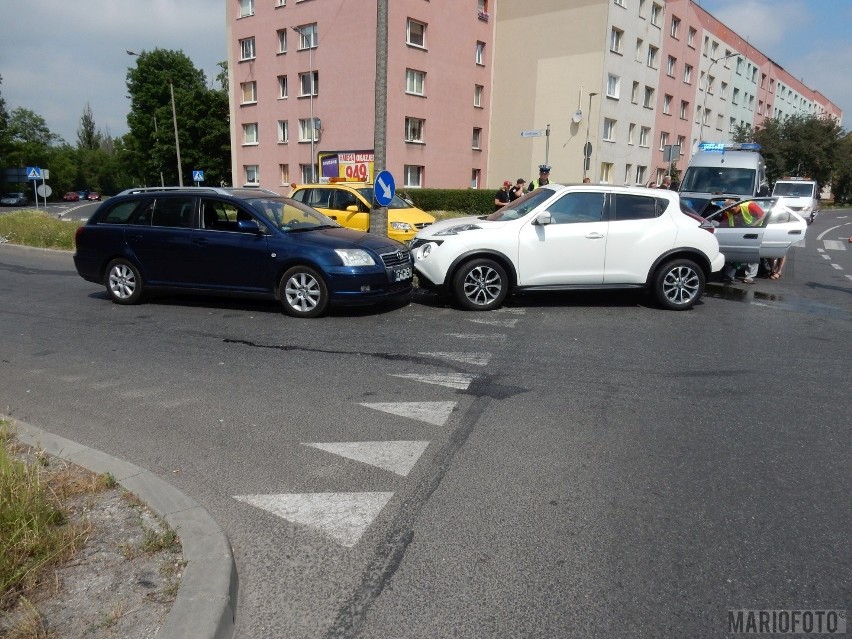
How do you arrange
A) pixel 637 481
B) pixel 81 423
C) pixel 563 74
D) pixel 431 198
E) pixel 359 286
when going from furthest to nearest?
pixel 563 74, pixel 431 198, pixel 359 286, pixel 81 423, pixel 637 481

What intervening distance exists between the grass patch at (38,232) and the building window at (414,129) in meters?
17.9

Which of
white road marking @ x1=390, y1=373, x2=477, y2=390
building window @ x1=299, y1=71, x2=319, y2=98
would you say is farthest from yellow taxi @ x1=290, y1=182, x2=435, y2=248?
building window @ x1=299, y1=71, x2=319, y2=98

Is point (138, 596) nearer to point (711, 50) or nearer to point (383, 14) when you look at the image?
point (383, 14)

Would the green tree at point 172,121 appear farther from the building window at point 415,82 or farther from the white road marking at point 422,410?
the white road marking at point 422,410

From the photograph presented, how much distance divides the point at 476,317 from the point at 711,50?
2050 inches

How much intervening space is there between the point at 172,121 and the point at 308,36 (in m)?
27.2

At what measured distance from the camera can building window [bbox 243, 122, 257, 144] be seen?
39622 mm

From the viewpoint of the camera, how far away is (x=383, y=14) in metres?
11.4

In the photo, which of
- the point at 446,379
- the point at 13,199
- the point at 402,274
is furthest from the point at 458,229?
the point at 13,199

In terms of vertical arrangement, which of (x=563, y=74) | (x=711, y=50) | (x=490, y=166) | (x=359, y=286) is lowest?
(x=359, y=286)

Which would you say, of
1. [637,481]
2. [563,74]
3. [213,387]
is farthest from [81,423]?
[563,74]

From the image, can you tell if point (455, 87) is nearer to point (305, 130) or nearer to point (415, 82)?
point (415, 82)

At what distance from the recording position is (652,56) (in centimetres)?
4197

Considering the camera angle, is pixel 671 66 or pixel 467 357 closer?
pixel 467 357
